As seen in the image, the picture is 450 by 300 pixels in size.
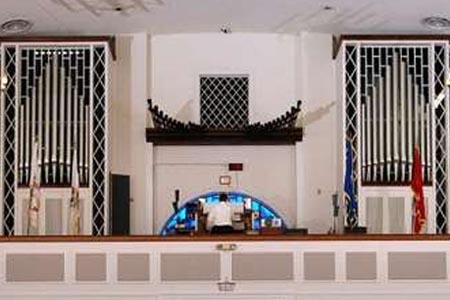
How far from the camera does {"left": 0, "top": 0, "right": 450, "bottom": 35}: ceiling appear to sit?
36.1 feet

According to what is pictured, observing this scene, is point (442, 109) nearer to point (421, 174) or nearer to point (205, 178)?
point (421, 174)

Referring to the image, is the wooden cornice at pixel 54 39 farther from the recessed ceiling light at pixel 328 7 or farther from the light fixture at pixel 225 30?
the recessed ceiling light at pixel 328 7

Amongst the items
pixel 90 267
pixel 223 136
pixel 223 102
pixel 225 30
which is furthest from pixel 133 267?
pixel 225 30

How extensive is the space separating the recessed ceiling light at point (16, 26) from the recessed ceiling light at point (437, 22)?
15.8 ft

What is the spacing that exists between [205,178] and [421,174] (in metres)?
2.77

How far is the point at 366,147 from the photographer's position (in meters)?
11.8

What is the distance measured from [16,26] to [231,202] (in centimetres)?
343

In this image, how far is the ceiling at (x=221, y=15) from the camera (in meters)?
11.0

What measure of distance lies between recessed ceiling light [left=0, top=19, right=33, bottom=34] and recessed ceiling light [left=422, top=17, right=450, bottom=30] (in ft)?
15.8

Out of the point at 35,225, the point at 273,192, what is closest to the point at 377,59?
the point at 273,192

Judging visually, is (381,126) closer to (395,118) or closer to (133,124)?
(395,118)

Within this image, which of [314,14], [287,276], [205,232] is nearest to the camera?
[287,276]

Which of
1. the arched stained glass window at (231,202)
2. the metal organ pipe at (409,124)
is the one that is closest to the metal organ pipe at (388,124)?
the metal organ pipe at (409,124)

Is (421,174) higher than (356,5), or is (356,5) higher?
(356,5)
